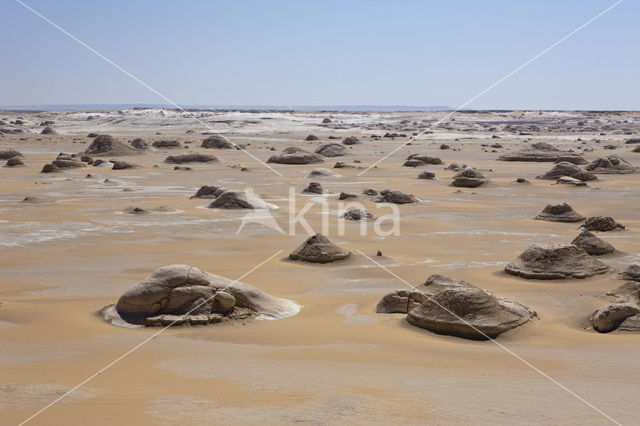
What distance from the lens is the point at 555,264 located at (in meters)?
9.27

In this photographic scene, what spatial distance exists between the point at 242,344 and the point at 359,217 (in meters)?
8.77

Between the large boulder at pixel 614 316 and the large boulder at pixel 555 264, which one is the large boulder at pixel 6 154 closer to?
the large boulder at pixel 555 264

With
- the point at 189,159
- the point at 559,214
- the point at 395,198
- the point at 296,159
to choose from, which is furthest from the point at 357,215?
the point at 189,159

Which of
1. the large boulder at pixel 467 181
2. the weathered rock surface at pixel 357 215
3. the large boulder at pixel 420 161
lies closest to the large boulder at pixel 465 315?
the weathered rock surface at pixel 357 215

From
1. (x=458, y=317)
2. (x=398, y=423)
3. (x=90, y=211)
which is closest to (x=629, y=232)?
(x=458, y=317)

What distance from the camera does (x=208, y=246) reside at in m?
11.9

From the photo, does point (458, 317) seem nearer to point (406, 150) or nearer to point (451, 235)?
point (451, 235)


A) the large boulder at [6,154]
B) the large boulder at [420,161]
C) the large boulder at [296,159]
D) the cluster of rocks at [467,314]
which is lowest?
the large boulder at [420,161]

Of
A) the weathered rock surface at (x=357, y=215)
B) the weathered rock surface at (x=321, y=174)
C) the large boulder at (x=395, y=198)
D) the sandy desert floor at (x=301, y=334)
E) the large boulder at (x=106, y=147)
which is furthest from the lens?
the large boulder at (x=106, y=147)

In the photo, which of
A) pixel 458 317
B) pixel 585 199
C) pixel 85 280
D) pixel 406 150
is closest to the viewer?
pixel 458 317

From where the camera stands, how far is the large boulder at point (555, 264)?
29.9ft

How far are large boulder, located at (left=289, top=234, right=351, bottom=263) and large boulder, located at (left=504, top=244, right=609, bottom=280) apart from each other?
8.18 feet

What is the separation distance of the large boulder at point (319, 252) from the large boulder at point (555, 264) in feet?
8.18

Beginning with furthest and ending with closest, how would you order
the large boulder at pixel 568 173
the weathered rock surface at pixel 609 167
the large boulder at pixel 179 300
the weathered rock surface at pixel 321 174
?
the weathered rock surface at pixel 609 167 < the weathered rock surface at pixel 321 174 < the large boulder at pixel 568 173 < the large boulder at pixel 179 300
